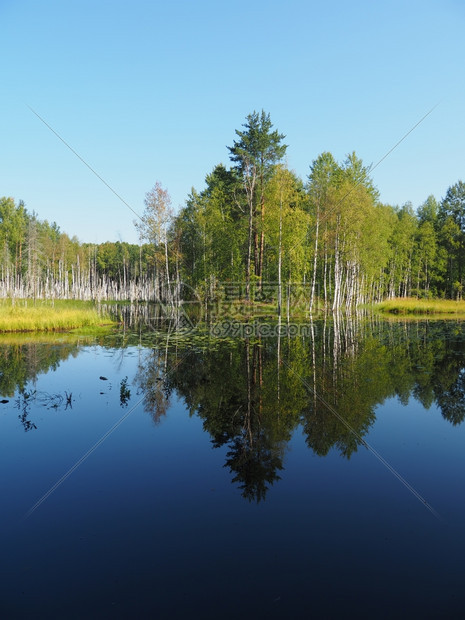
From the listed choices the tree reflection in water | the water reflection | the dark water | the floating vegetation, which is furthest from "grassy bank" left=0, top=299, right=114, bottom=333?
the floating vegetation

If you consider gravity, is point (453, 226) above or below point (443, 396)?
above

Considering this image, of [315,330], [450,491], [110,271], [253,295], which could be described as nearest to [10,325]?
[315,330]

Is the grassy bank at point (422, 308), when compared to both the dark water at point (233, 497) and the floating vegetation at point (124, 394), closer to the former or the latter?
the dark water at point (233, 497)

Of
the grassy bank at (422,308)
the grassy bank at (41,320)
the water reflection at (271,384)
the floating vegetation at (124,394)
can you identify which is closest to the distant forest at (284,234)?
the grassy bank at (422,308)

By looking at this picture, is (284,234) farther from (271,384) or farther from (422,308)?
(271,384)

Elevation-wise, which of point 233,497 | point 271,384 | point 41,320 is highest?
point 41,320

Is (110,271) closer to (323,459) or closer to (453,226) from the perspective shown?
(453,226)

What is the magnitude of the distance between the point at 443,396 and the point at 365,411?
3.26 metres

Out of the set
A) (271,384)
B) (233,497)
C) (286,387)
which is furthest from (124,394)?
(233,497)

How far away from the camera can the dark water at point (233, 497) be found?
4.24 m

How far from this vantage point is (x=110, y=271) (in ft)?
400

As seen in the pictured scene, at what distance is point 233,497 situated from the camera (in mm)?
6129

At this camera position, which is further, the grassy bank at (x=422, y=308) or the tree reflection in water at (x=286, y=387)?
the grassy bank at (x=422, y=308)

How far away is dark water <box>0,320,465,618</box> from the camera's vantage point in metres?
4.24
